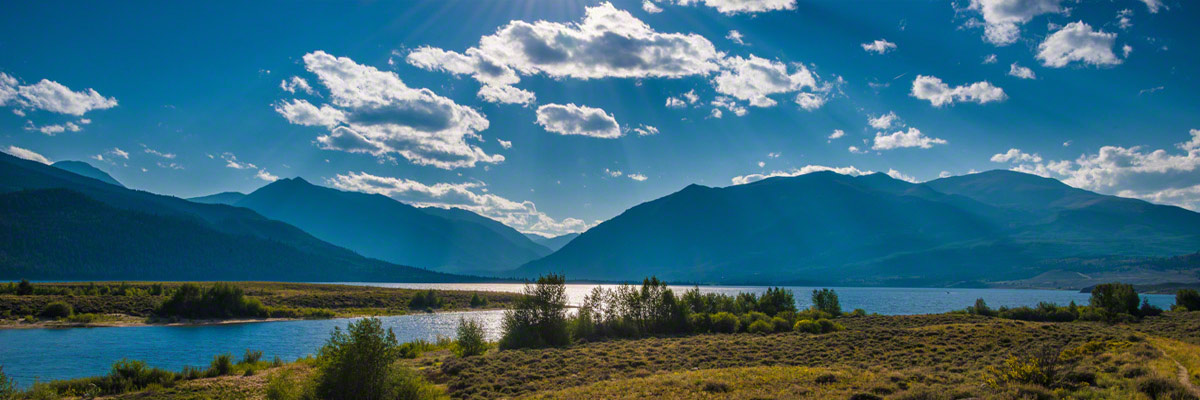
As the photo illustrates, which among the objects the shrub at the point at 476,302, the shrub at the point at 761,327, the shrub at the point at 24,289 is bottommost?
the shrub at the point at 476,302

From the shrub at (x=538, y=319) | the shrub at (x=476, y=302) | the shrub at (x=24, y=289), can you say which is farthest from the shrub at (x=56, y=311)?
the shrub at (x=476, y=302)

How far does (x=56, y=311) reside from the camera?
5703 centimetres

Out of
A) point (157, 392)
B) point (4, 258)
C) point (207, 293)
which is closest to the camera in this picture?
point (157, 392)

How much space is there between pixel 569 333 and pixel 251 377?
69.5 ft

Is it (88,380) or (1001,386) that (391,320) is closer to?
(88,380)

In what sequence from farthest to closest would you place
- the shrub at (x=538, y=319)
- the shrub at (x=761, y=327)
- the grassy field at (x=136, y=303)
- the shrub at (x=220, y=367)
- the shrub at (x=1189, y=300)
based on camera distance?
1. the shrub at (x=1189, y=300)
2. the grassy field at (x=136, y=303)
3. the shrub at (x=761, y=327)
4. the shrub at (x=538, y=319)
5. the shrub at (x=220, y=367)

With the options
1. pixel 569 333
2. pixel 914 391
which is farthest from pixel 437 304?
pixel 914 391

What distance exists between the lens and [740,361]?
28.7 m

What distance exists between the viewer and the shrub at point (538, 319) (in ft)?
136

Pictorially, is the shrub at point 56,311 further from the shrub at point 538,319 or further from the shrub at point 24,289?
the shrub at point 538,319

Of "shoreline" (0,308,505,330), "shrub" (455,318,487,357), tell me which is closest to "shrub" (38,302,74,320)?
"shoreline" (0,308,505,330)

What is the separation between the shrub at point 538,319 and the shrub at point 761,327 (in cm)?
1662

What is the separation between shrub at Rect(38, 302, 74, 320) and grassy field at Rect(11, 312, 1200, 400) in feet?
151

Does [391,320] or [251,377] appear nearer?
[251,377]
